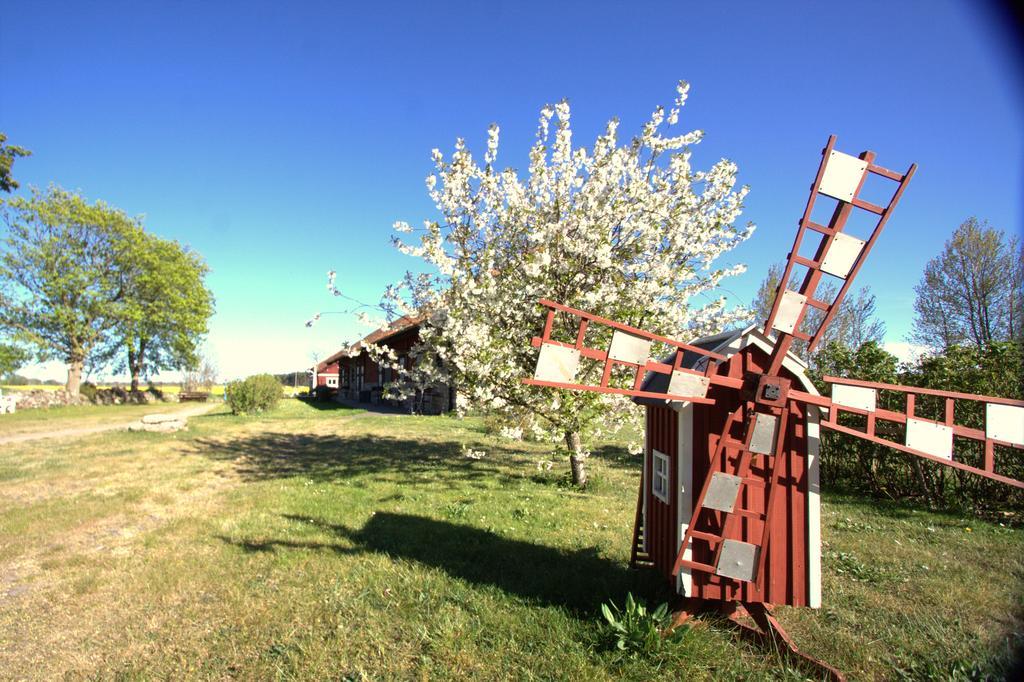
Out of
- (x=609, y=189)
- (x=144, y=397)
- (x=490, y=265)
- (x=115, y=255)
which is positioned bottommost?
(x=144, y=397)

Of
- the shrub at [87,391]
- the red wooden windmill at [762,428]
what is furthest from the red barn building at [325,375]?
the red wooden windmill at [762,428]

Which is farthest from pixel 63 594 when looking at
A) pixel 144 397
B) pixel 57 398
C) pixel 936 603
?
pixel 144 397

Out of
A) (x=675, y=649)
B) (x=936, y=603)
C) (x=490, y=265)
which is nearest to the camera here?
(x=675, y=649)

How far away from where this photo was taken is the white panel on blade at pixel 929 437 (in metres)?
3.03

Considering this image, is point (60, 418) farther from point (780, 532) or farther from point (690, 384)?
point (780, 532)

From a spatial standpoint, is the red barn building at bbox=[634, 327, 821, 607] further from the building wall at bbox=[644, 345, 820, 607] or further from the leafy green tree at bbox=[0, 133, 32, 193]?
the leafy green tree at bbox=[0, 133, 32, 193]

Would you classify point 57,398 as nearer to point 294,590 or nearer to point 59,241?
point 59,241

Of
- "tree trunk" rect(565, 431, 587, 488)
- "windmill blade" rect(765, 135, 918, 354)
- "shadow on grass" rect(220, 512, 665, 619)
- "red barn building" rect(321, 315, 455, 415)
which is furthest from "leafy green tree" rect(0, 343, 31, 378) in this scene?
"windmill blade" rect(765, 135, 918, 354)

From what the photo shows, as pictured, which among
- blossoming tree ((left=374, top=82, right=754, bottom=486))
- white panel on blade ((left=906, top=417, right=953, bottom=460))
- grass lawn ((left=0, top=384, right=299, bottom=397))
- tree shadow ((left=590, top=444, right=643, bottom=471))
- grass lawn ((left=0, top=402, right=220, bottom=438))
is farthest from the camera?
grass lawn ((left=0, top=384, right=299, bottom=397))

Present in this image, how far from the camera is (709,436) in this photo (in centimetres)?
381

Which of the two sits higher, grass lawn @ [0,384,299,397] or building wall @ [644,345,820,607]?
building wall @ [644,345,820,607]

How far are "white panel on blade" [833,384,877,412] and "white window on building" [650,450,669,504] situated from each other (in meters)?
1.46

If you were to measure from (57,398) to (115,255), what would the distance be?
10.1m

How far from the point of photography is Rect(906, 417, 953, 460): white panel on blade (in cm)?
303
